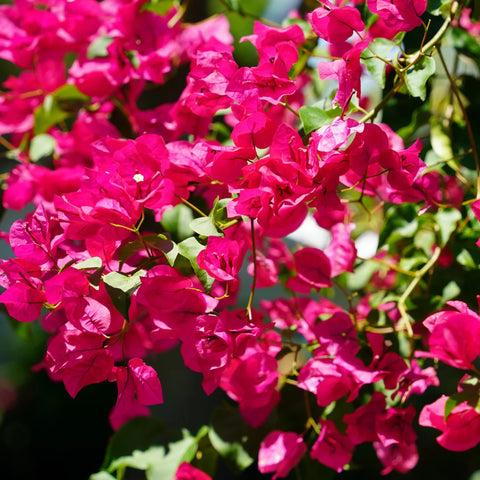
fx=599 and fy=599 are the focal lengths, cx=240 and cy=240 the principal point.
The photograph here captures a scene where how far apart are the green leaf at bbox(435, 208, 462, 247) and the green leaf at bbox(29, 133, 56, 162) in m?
0.55

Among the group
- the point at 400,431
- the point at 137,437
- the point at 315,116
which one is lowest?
the point at 137,437

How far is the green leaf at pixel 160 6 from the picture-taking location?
2.82ft

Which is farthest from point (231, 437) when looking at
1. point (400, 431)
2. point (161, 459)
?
point (400, 431)

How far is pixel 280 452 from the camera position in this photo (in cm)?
63

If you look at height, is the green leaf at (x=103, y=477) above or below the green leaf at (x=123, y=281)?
below

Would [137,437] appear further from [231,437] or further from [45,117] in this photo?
[45,117]

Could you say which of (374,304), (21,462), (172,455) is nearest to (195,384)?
(172,455)

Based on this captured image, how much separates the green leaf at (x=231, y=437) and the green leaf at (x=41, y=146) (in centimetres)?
44

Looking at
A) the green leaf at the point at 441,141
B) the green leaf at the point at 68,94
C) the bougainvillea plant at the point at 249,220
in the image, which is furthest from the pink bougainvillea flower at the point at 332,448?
the green leaf at the point at 68,94

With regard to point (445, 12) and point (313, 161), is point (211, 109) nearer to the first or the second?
point (313, 161)

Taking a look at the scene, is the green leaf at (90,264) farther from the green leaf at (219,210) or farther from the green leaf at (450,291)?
the green leaf at (450,291)

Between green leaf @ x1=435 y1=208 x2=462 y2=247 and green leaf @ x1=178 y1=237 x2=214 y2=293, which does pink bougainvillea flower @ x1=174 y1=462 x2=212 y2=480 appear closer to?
green leaf @ x1=178 y1=237 x2=214 y2=293

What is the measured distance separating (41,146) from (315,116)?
0.51m

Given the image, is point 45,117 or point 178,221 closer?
point 178,221
